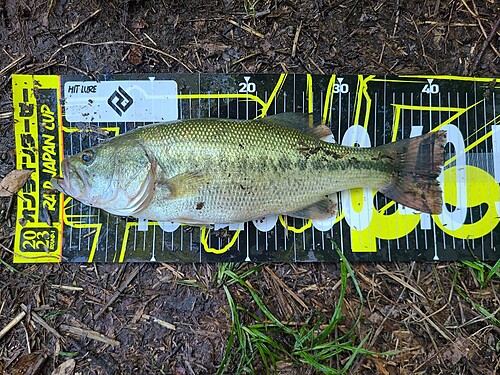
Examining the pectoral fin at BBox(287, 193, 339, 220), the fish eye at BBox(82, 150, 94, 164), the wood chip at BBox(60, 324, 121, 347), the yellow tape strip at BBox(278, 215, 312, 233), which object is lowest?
the wood chip at BBox(60, 324, 121, 347)

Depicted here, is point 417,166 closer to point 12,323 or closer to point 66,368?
point 66,368

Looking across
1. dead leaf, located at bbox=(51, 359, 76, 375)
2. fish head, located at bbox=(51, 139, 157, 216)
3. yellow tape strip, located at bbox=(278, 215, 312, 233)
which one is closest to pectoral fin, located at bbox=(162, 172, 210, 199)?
fish head, located at bbox=(51, 139, 157, 216)

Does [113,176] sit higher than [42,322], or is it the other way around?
[113,176]

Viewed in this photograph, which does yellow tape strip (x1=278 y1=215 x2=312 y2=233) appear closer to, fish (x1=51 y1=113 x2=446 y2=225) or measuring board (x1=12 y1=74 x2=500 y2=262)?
measuring board (x1=12 y1=74 x2=500 y2=262)

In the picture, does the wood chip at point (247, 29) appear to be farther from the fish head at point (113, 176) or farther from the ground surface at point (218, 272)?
the fish head at point (113, 176)

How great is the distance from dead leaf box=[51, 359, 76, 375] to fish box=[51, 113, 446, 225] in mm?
1352

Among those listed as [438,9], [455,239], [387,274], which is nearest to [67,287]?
[387,274]

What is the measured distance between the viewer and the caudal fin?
3.38m

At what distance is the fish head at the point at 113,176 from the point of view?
122 inches

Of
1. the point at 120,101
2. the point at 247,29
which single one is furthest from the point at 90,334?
the point at 247,29

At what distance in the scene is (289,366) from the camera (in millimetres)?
3400

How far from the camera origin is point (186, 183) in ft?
10.2

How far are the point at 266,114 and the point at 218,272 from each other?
4.71 feet

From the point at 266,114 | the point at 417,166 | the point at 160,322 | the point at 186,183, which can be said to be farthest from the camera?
the point at 266,114
